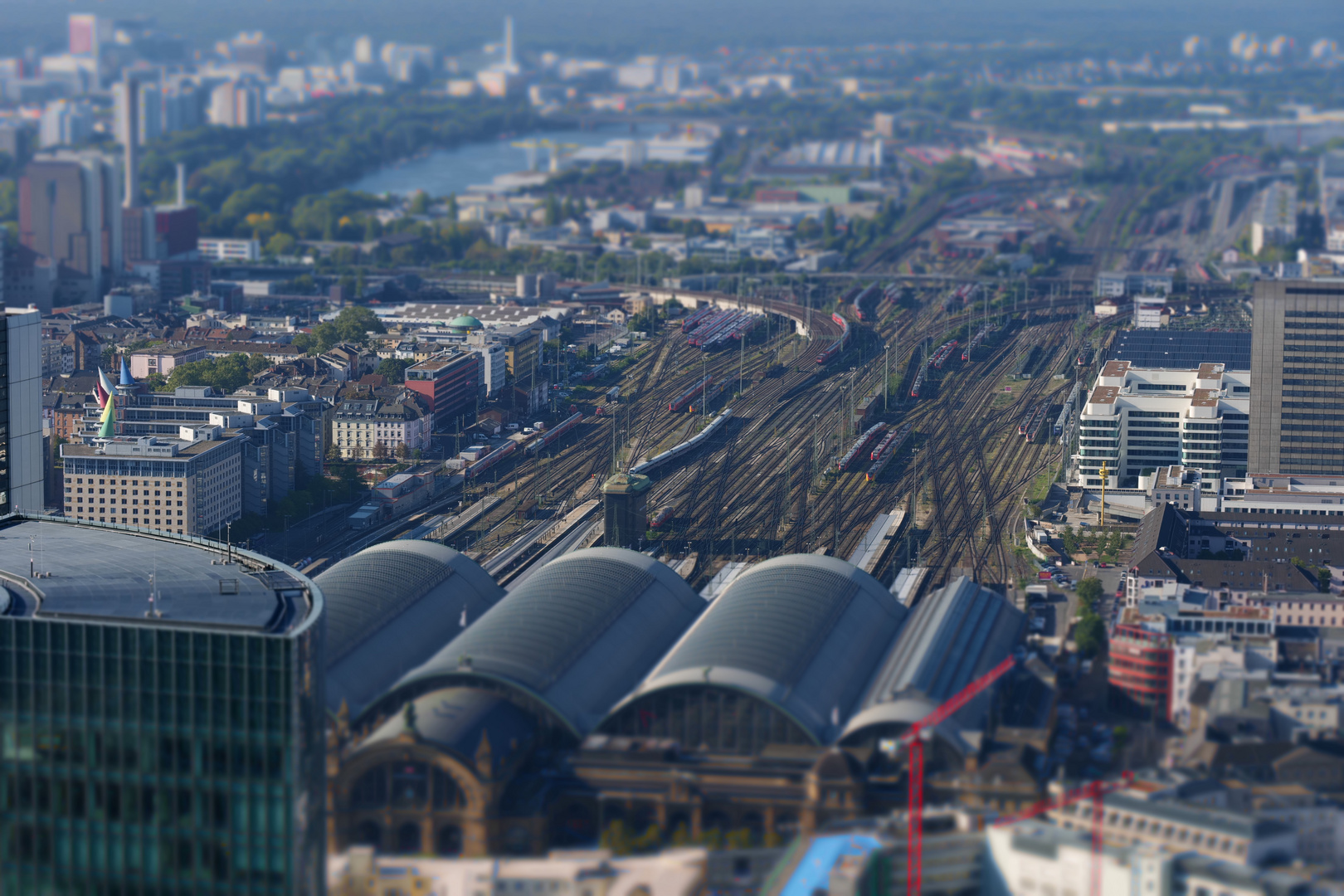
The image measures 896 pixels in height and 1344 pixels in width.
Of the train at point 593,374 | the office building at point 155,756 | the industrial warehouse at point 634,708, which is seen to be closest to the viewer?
the office building at point 155,756

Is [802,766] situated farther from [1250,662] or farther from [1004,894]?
[1250,662]

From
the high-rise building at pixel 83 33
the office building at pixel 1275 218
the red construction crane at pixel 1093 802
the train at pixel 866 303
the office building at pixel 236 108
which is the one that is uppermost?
the high-rise building at pixel 83 33

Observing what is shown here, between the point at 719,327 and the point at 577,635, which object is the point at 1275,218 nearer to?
the point at 719,327

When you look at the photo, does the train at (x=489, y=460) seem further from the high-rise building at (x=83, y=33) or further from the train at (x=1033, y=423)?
the high-rise building at (x=83, y=33)

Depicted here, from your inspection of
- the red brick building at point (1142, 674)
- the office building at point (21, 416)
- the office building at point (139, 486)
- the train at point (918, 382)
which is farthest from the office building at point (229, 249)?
the red brick building at point (1142, 674)

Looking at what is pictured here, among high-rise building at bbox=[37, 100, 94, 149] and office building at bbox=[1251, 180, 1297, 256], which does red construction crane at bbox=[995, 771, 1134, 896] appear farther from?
high-rise building at bbox=[37, 100, 94, 149]

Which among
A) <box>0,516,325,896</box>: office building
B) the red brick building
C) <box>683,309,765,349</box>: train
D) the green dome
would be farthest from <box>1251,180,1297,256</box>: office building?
<box>0,516,325,896</box>: office building

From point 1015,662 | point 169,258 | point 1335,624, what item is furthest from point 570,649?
point 169,258
